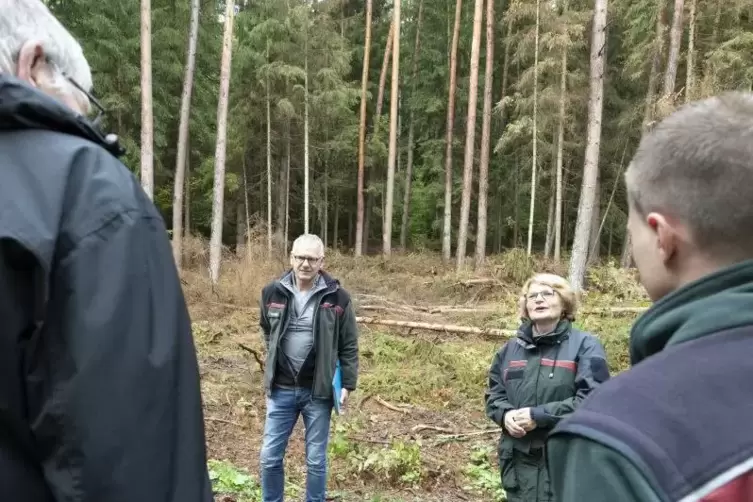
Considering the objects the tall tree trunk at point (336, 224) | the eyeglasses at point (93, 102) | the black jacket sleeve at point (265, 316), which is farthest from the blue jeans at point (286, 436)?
the tall tree trunk at point (336, 224)

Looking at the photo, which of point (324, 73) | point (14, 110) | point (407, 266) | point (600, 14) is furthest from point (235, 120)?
point (14, 110)

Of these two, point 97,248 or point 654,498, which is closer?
point 654,498

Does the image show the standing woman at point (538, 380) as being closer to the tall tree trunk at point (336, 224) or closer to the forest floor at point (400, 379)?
the forest floor at point (400, 379)

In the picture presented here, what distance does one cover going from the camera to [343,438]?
6.14 metres

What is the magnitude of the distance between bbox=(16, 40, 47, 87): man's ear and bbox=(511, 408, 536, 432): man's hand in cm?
295

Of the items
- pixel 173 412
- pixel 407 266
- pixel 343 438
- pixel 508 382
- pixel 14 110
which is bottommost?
pixel 407 266

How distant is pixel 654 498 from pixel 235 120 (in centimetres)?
2516

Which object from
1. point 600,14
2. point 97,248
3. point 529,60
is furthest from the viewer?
point 529,60

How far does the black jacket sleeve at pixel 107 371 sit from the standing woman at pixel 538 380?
2.72 meters

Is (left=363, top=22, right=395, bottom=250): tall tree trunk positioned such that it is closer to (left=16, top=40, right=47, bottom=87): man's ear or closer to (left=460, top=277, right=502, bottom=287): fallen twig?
(left=460, top=277, right=502, bottom=287): fallen twig

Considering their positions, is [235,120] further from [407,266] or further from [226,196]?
[407,266]

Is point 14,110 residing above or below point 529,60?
below

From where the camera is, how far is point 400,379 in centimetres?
848

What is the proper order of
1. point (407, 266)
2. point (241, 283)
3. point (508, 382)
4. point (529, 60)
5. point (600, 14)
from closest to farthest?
point (508, 382)
point (600, 14)
point (241, 283)
point (407, 266)
point (529, 60)
